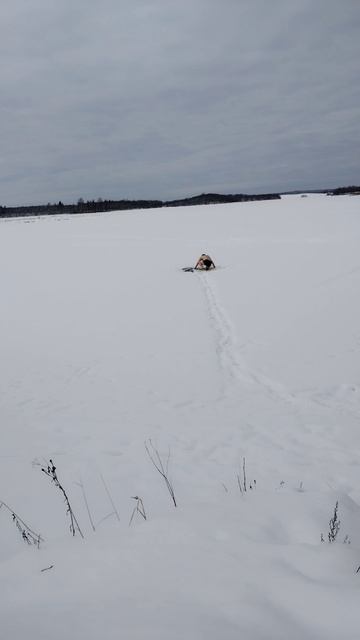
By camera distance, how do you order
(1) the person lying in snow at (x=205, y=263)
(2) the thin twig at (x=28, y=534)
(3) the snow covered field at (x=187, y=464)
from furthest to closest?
(1) the person lying in snow at (x=205, y=263) < (2) the thin twig at (x=28, y=534) < (3) the snow covered field at (x=187, y=464)

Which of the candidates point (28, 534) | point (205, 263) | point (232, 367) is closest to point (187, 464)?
point (28, 534)

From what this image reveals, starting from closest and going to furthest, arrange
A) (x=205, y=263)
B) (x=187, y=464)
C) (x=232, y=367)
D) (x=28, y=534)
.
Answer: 1. (x=28, y=534)
2. (x=187, y=464)
3. (x=232, y=367)
4. (x=205, y=263)

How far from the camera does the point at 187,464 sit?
4.98 metres

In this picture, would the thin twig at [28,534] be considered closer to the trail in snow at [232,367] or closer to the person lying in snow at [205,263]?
the trail in snow at [232,367]

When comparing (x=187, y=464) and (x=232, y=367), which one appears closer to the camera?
(x=187, y=464)

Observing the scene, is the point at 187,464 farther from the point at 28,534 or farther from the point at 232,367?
the point at 232,367

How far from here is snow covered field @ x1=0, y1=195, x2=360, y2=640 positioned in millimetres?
2432

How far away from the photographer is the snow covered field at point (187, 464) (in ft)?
7.98

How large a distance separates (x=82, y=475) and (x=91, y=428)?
4.49 feet

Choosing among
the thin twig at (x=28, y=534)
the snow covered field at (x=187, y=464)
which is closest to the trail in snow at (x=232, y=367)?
the snow covered field at (x=187, y=464)

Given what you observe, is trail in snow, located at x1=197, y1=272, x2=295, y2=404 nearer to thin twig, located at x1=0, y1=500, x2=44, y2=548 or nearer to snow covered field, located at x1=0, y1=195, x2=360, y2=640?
snow covered field, located at x1=0, y1=195, x2=360, y2=640

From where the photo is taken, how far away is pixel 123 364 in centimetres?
903

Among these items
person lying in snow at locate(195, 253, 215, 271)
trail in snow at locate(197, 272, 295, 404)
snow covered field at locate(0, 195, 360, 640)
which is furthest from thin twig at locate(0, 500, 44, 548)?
person lying in snow at locate(195, 253, 215, 271)

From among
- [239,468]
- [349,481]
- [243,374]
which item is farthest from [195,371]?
[349,481]
